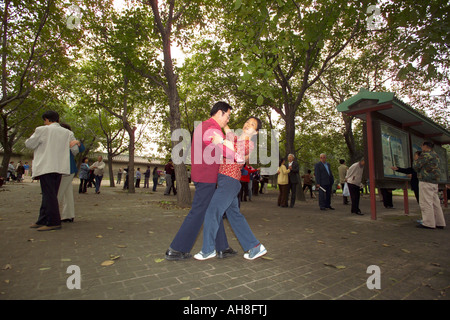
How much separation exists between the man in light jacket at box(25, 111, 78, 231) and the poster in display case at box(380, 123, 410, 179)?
8069mm

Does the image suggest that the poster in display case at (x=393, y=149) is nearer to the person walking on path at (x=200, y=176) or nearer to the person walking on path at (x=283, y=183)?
the person walking on path at (x=283, y=183)

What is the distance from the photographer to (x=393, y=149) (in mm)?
7469

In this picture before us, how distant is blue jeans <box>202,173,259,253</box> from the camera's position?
10.4 ft

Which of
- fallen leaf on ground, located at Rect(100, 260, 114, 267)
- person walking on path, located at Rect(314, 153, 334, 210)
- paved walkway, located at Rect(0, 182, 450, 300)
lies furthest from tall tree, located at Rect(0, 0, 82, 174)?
person walking on path, located at Rect(314, 153, 334, 210)

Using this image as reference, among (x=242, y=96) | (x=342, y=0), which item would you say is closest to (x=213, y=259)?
(x=342, y=0)

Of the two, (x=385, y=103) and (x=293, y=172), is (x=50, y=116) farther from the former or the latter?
(x=293, y=172)

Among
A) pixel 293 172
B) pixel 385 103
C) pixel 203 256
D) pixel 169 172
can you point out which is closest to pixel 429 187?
pixel 385 103

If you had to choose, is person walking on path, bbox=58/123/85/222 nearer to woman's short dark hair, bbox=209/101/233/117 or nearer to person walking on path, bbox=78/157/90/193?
woman's short dark hair, bbox=209/101/233/117

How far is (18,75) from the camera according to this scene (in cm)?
1627

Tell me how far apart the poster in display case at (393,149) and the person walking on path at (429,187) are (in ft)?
3.04

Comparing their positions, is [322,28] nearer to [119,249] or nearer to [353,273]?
[353,273]

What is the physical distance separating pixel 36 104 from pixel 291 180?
2325cm

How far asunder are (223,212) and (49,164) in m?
3.81

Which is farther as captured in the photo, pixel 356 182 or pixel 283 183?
pixel 283 183
